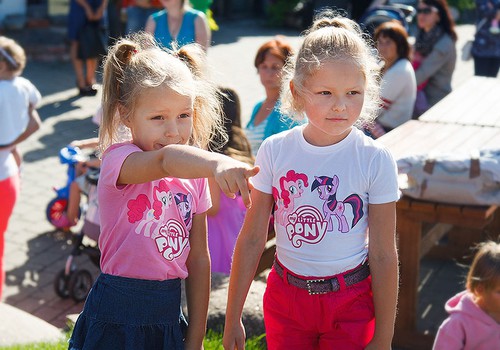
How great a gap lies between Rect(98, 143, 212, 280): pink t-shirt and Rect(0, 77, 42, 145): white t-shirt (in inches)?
112

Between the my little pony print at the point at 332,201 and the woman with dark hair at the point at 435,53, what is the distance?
14.8 ft

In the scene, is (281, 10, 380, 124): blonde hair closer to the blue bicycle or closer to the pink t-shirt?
the pink t-shirt

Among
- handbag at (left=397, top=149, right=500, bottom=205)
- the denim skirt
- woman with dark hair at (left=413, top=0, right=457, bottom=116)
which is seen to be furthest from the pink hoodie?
woman with dark hair at (left=413, top=0, right=457, bottom=116)

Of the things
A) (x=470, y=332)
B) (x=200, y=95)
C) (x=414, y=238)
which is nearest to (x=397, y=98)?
(x=414, y=238)

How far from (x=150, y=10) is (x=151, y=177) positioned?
30.9ft

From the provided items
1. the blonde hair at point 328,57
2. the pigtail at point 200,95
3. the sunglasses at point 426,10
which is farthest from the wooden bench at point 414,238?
the sunglasses at point 426,10

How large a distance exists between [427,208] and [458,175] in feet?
0.92

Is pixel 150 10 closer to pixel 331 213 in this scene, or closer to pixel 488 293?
pixel 488 293

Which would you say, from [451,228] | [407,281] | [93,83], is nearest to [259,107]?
[407,281]

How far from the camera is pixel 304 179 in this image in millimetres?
2590

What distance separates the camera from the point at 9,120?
5.12 metres

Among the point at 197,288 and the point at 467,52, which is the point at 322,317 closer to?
the point at 197,288

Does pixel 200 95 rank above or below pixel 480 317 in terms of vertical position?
above

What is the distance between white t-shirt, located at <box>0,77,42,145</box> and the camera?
5098 mm
